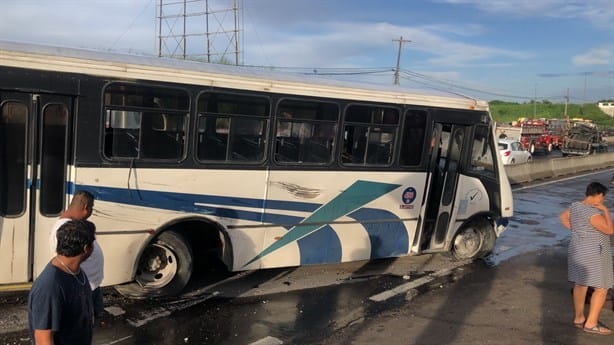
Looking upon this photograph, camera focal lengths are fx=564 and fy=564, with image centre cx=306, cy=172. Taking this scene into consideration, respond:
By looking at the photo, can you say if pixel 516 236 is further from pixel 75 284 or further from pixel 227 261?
pixel 75 284

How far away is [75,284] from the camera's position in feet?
9.41

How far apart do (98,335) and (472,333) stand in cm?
383

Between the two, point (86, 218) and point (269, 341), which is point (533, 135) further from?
point (86, 218)

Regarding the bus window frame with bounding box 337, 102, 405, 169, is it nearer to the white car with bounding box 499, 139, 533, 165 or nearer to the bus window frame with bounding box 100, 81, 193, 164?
the bus window frame with bounding box 100, 81, 193, 164

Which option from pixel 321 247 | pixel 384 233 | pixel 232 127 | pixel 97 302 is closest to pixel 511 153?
pixel 384 233

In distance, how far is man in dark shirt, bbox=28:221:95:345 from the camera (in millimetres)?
2697

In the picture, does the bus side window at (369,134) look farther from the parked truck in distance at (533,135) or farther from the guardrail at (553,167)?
the parked truck in distance at (533,135)

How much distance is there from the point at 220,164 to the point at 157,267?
4.68 ft

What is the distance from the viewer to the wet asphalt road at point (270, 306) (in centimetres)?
564

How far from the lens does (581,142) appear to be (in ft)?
133

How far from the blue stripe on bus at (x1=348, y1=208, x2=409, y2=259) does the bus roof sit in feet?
5.35

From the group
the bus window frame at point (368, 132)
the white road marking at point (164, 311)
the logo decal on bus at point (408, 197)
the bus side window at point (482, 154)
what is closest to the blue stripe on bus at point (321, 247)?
the bus window frame at point (368, 132)

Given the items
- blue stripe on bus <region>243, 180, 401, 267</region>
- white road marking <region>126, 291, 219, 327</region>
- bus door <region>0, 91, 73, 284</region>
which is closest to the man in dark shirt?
white road marking <region>126, 291, 219, 327</region>

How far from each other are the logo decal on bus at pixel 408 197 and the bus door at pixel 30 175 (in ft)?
15.5
